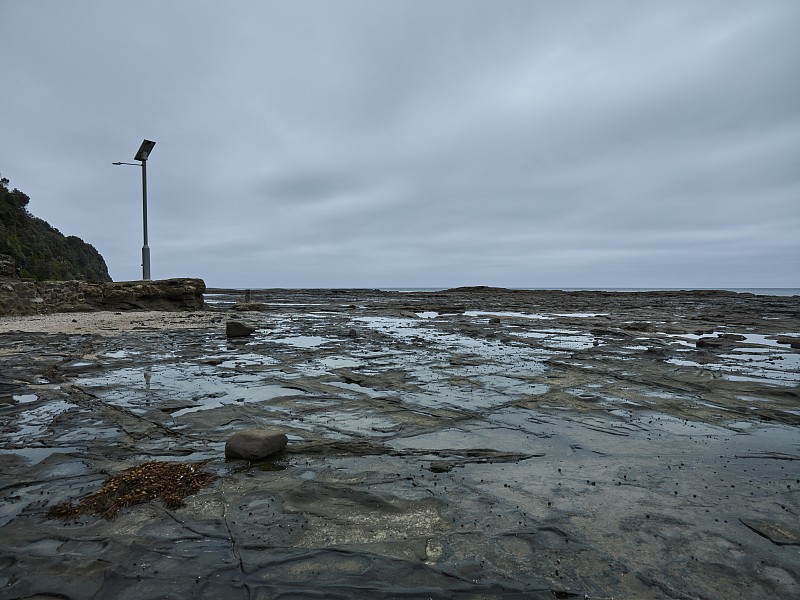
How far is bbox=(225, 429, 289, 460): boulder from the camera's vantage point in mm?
4426

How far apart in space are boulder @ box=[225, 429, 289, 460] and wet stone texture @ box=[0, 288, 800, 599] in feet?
0.36

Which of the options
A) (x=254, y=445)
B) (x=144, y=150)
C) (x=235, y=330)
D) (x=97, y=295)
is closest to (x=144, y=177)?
(x=144, y=150)

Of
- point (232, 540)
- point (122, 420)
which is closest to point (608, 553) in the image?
point (232, 540)

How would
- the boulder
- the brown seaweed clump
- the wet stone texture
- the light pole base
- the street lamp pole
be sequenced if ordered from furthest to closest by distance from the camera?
the light pole base
the street lamp pole
the boulder
the brown seaweed clump
the wet stone texture

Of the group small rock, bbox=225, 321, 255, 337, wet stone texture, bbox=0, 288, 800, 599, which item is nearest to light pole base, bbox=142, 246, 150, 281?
small rock, bbox=225, 321, 255, 337

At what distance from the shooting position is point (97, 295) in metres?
23.5

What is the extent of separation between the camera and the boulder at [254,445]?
4426mm

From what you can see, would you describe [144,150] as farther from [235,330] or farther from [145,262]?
[235,330]

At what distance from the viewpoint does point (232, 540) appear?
3.02 m

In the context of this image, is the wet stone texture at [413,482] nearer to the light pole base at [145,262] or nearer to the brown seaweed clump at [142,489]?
the brown seaweed clump at [142,489]

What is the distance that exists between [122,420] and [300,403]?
7.33 feet

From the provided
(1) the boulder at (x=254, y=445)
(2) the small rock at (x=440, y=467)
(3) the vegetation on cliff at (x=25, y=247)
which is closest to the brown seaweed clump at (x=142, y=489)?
(1) the boulder at (x=254, y=445)

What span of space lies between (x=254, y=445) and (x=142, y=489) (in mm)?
1024

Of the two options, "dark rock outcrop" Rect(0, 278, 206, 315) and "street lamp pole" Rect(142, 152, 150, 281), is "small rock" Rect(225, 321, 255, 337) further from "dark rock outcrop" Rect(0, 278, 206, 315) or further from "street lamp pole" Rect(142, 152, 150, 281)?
"dark rock outcrop" Rect(0, 278, 206, 315)
